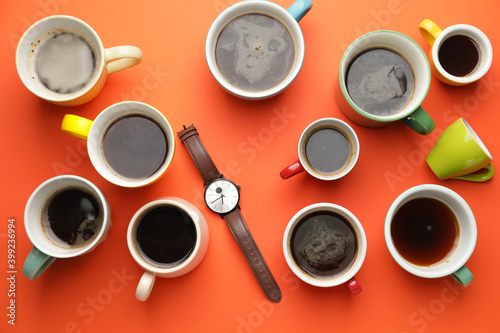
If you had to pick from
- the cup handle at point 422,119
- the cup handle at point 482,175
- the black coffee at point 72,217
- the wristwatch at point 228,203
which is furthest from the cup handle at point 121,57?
the cup handle at point 482,175

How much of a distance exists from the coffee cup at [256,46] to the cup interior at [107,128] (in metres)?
0.24

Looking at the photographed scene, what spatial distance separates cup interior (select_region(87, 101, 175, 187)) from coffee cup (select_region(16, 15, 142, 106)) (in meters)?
0.11

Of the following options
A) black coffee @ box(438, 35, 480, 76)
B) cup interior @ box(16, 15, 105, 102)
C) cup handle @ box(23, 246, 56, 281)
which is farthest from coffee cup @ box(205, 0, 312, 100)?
cup handle @ box(23, 246, 56, 281)

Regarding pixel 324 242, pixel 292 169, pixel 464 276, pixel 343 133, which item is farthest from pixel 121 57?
pixel 464 276

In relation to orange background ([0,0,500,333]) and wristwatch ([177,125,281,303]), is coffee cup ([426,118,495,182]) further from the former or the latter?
wristwatch ([177,125,281,303])

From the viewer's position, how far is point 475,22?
1302 millimetres

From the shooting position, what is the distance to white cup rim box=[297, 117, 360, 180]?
1.17 m

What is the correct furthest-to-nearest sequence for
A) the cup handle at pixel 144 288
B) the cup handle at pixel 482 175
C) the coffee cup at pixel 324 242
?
the cup handle at pixel 482 175
the coffee cup at pixel 324 242
the cup handle at pixel 144 288

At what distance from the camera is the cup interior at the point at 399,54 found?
1.13m

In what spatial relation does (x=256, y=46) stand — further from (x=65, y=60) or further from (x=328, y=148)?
(x=65, y=60)

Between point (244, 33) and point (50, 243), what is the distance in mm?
862

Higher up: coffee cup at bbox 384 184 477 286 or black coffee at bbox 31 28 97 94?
black coffee at bbox 31 28 97 94

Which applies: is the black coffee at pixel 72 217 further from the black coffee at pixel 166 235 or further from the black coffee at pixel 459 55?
the black coffee at pixel 459 55

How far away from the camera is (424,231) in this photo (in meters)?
1.21
